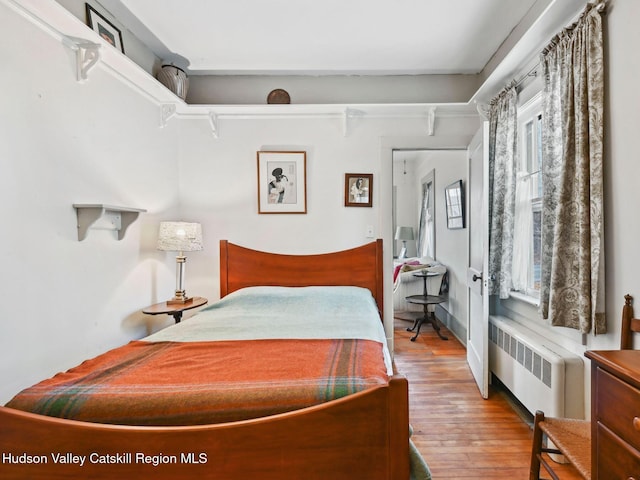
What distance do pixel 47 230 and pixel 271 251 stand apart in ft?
5.32

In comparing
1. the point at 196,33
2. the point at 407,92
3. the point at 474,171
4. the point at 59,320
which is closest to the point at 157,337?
the point at 59,320

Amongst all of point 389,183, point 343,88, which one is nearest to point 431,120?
point 389,183

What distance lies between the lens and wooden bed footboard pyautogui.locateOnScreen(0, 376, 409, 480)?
37.7 inches

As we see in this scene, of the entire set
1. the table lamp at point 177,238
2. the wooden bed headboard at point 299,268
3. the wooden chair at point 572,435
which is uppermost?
the table lamp at point 177,238

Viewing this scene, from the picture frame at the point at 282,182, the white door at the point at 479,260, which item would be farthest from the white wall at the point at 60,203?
the white door at the point at 479,260

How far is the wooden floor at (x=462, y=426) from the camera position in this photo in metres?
1.75

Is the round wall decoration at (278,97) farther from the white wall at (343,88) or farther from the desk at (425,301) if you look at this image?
the desk at (425,301)

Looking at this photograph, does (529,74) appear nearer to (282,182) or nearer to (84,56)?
(282,182)

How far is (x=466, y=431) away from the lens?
2.07 m

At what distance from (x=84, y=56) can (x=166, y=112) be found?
0.88 meters

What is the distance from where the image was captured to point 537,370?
1.91 meters

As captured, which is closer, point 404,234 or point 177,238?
point 177,238

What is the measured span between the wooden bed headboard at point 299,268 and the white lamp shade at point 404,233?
378 cm

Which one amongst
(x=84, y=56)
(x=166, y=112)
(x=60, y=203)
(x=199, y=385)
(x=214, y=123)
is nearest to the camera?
(x=199, y=385)
